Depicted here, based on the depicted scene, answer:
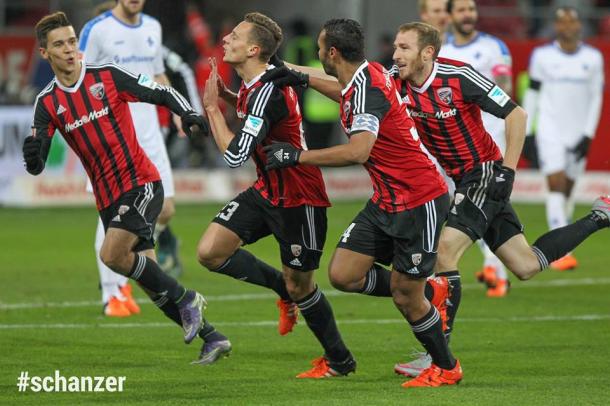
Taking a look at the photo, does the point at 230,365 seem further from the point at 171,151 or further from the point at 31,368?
the point at 171,151

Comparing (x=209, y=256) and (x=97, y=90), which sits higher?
(x=97, y=90)

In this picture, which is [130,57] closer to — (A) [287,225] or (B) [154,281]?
(B) [154,281]

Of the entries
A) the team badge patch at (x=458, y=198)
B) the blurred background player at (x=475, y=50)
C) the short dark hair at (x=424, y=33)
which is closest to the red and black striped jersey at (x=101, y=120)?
the short dark hair at (x=424, y=33)

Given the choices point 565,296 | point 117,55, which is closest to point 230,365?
point 117,55

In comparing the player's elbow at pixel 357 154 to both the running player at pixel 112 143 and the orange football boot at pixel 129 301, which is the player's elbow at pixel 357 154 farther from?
the orange football boot at pixel 129 301

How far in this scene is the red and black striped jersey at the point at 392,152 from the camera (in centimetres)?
781

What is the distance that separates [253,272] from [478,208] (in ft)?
4.98

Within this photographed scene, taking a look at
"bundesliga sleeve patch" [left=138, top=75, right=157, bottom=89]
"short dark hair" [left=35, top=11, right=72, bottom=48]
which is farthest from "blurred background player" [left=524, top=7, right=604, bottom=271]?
"short dark hair" [left=35, top=11, right=72, bottom=48]

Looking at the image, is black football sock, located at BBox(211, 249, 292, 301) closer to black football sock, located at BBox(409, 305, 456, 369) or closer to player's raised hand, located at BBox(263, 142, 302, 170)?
black football sock, located at BBox(409, 305, 456, 369)

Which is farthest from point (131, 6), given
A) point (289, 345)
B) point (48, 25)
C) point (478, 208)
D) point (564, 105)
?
point (564, 105)

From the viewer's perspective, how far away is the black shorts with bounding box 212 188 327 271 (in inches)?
332

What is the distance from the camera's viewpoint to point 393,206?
26.2 ft

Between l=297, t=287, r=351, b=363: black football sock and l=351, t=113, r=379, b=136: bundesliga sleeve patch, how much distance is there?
1.29 m

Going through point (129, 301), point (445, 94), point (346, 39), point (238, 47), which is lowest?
point (129, 301)
